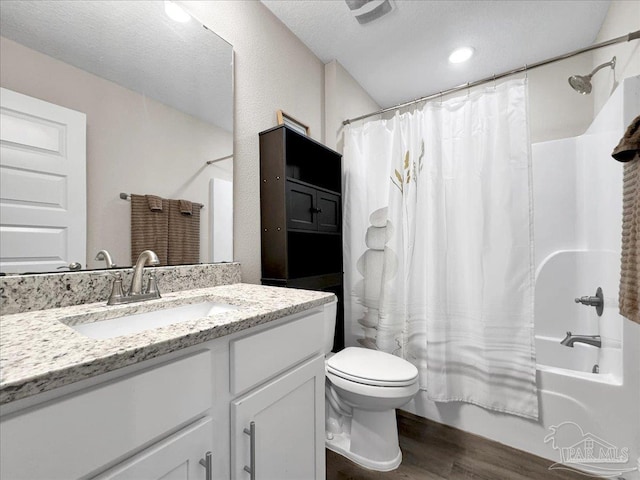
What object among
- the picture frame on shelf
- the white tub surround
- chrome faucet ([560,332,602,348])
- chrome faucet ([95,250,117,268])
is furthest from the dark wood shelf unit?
chrome faucet ([560,332,602,348])

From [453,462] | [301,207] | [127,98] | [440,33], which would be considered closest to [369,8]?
[440,33]

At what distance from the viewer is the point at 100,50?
0.99 m

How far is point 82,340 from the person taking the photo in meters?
0.54

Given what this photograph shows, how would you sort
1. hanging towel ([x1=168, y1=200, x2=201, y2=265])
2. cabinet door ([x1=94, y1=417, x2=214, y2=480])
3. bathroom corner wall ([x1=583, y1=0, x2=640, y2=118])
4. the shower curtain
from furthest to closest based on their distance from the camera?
the shower curtain < bathroom corner wall ([x1=583, y1=0, x2=640, y2=118]) < hanging towel ([x1=168, y1=200, x2=201, y2=265]) < cabinet door ([x1=94, y1=417, x2=214, y2=480])

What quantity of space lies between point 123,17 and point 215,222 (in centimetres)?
85

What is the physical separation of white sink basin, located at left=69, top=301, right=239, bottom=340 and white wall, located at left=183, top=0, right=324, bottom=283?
1.49 ft

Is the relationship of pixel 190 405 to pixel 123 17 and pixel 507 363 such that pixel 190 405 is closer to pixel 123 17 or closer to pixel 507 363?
pixel 123 17

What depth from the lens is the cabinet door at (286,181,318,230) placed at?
1.54 metres

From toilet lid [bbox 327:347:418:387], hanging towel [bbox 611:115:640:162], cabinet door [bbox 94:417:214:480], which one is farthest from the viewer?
toilet lid [bbox 327:347:418:387]

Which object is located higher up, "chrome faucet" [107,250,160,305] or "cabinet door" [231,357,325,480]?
"chrome faucet" [107,250,160,305]

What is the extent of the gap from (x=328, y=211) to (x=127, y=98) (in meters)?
1.24

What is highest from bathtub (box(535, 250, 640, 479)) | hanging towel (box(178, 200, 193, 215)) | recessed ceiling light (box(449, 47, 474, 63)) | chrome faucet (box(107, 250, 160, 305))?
recessed ceiling light (box(449, 47, 474, 63))

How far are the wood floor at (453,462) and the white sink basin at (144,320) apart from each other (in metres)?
0.99

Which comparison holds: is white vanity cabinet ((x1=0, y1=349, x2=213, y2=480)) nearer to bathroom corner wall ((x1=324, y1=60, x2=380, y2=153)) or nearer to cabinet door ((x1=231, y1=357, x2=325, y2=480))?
cabinet door ((x1=231, y1=357, x2=325, y2=480))
